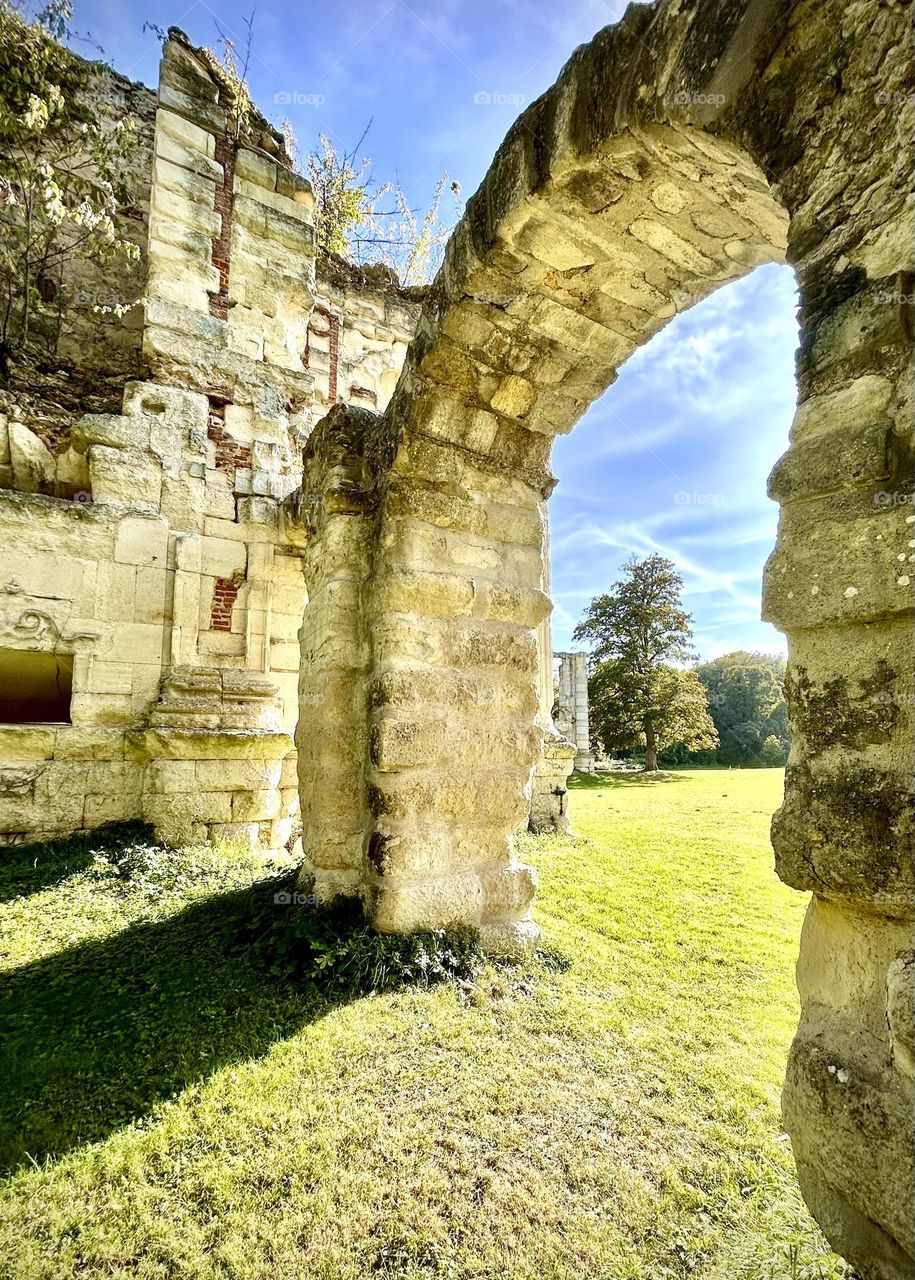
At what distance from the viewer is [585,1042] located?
2.44 meters

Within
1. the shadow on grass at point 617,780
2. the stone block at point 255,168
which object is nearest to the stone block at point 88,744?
the stone block at point 255,168

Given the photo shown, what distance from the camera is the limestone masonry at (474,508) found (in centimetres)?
121

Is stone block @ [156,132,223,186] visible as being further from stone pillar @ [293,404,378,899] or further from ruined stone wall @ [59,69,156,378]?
stone pillar @ [293,404,378,899]

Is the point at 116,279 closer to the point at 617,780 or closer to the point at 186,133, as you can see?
the point at 186,133

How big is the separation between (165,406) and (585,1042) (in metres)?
5.90

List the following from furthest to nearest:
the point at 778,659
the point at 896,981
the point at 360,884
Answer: the point at 778,659, the point at 360,884, the point at 896,981

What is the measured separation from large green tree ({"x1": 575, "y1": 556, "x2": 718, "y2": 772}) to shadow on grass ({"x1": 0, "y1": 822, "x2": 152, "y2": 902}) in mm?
17203

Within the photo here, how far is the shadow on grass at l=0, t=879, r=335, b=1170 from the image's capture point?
2.00 metres

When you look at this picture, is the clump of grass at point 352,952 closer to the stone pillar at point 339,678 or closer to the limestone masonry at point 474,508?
the limestone masonry at point 474,508

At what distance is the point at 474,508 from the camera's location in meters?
3.54

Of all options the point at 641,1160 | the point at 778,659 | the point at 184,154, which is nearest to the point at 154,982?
the point at 641,1160

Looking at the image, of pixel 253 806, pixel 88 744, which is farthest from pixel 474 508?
pixel 88 744

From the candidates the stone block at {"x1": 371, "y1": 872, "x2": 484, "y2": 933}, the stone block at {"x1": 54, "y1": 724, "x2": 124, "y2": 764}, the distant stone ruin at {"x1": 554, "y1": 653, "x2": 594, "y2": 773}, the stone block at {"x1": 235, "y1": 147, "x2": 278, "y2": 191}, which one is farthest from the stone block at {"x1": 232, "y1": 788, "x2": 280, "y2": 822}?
the distant stone ruin at {"x1": 554, "y1": 653, "x2": 594, "y2": 773}

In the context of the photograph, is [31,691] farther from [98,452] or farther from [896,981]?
[896,981]
